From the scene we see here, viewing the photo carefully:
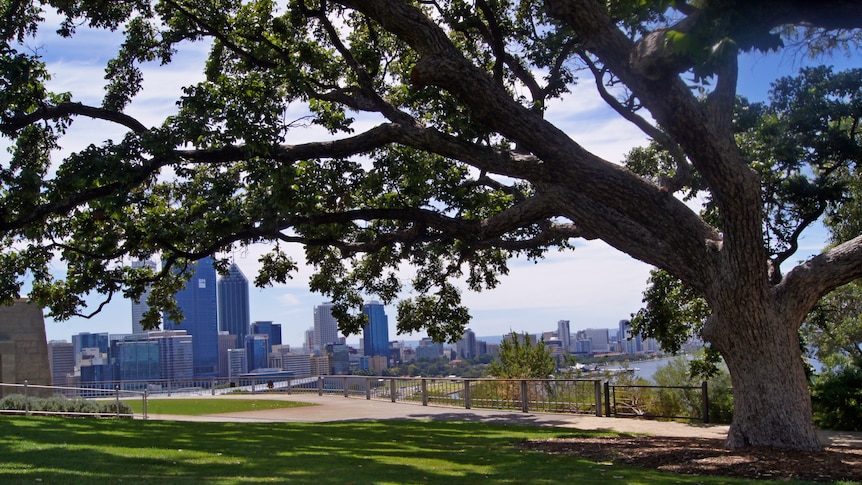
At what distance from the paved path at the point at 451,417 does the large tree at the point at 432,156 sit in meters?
4.12

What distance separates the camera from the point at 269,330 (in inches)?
2761

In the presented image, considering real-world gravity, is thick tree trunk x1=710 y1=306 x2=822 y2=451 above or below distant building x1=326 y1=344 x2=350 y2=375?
above

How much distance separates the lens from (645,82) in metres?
9.66

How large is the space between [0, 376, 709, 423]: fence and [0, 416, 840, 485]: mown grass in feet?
15.3

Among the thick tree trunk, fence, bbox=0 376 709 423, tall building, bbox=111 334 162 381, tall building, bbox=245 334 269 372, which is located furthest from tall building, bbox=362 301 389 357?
the thick tree trunk

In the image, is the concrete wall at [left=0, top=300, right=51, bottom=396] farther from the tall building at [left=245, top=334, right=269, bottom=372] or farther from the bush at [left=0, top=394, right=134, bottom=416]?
the tall building at [left=245, top=334, right=269, bottom=372]

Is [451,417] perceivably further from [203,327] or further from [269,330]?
[269,330]

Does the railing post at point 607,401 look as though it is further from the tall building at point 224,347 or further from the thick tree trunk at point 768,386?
the tall building at point 224,347

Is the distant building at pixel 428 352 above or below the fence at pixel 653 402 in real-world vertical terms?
below

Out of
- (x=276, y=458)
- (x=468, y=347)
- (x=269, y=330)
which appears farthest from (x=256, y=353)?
(x=276, y=458)

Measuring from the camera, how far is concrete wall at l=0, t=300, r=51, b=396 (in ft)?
88.6

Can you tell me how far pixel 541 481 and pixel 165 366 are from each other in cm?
4017

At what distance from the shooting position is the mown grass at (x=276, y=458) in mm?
8219

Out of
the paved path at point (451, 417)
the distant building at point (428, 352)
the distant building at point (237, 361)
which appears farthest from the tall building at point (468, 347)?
the paved path at point (451, 417)
